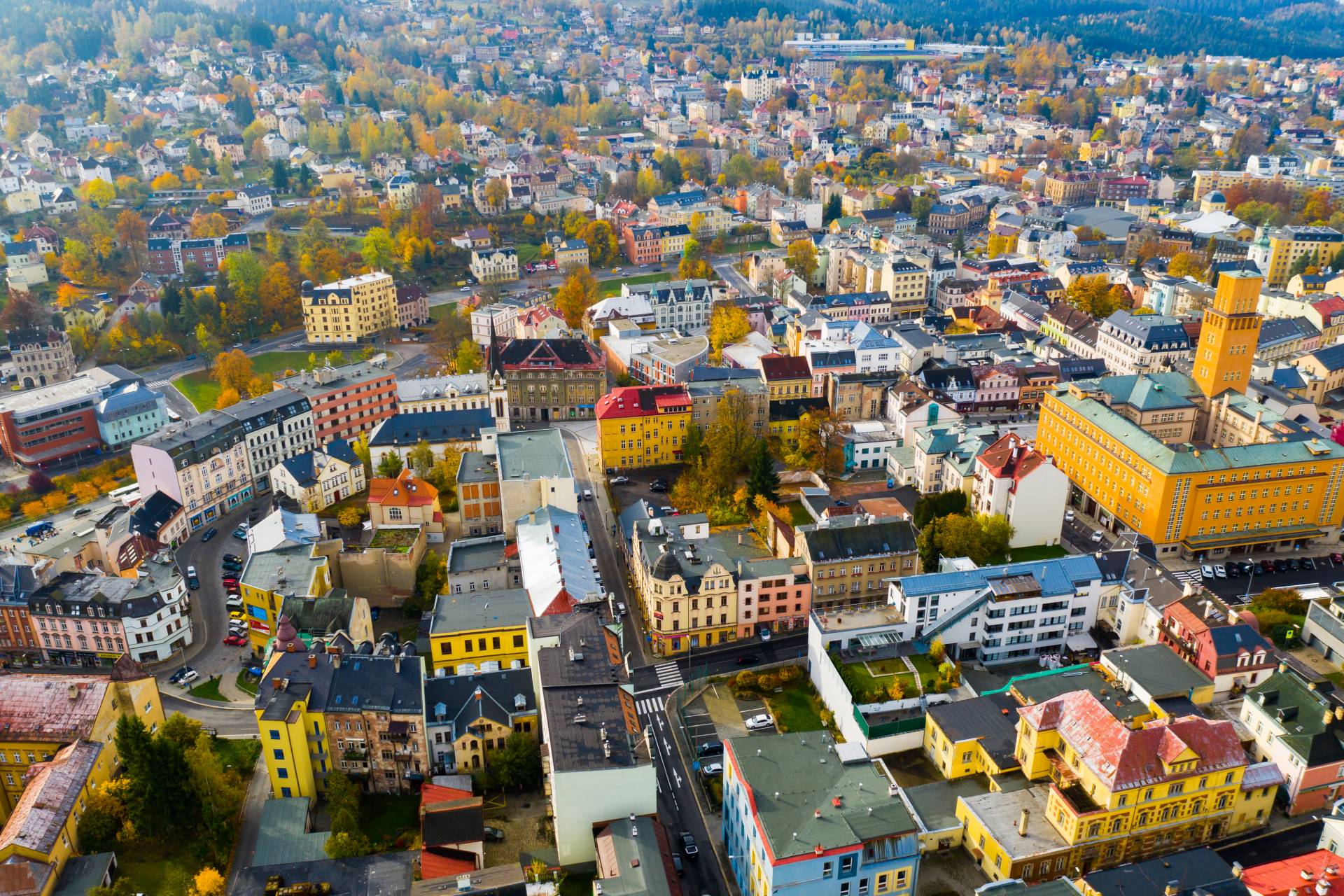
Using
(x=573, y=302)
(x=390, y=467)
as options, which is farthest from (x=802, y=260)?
(x=390, y=467)

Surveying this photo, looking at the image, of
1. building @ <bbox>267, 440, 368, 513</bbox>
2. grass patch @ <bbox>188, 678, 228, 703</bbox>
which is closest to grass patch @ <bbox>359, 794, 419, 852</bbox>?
grass patch @ <bbox>188, 678, 228, 703</bbox>

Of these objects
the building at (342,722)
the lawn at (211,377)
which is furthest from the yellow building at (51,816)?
the lawn at (211,377)

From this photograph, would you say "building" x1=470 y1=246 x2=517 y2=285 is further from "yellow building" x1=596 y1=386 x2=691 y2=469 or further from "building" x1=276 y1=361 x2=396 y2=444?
"yellow building" x1=596 y1=386 x2=691 y2=469

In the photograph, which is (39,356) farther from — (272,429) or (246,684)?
(246,684)

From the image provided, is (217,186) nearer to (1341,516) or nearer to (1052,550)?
(1052,550)

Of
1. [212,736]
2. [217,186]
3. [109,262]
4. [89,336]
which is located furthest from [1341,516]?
[217,186]

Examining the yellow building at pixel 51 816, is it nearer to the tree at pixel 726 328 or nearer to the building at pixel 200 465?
the building at pixel 200 465
